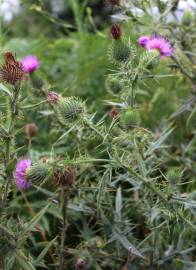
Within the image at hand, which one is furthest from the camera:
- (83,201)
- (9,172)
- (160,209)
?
(83,201)

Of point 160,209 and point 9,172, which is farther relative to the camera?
point 160,209

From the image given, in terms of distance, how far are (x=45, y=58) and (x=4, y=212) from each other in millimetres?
1789

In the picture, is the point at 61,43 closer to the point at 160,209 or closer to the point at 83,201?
the point at 83,201

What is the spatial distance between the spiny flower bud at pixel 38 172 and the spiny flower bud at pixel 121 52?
0.31 metres

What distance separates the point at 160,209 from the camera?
1288 mm

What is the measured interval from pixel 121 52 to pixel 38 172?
1.13 feet

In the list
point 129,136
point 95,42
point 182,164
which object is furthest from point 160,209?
point 95,42

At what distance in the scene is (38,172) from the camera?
1.18 meters

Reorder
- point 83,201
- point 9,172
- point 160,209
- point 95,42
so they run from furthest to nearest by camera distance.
→ point 95,42
point 83,201
point 160,209
point 9,172

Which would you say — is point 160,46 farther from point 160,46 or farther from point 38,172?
point 38,172

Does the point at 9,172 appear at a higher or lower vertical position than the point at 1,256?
higher

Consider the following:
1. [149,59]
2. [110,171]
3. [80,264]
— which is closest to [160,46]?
[149,59]

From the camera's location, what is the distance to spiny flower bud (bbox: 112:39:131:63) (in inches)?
51.3

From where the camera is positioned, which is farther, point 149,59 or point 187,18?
point 187,18
